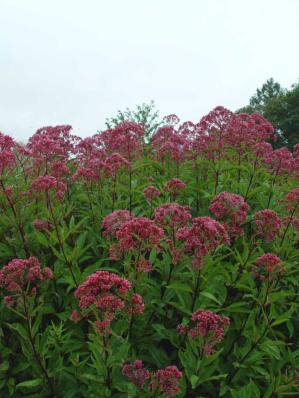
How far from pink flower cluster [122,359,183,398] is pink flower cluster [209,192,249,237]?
5.96 feet

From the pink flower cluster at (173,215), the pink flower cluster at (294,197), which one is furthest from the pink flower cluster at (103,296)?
the pink flower cluster at (294,197)

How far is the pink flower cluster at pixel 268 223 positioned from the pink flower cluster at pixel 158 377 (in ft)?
6.21

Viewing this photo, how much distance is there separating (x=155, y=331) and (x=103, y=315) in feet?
4.51

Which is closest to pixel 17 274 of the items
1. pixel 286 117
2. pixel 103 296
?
pixel 103 296

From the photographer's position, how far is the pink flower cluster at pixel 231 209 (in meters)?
4.99

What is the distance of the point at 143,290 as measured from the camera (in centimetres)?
479

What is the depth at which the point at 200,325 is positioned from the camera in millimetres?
3889

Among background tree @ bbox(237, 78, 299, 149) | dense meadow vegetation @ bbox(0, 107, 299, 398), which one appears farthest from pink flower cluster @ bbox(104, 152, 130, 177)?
background tree @ bbox(237, 78, 299, 149)

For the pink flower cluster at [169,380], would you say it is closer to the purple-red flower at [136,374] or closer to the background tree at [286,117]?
the purple-red flower at [136,374]

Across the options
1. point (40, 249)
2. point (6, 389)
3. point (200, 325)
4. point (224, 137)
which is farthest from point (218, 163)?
point (6, 389)

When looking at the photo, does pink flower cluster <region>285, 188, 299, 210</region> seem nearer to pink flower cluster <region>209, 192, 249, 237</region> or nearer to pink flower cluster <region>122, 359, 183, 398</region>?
pink flower cluster <region>209, 192, 249, 237</region>

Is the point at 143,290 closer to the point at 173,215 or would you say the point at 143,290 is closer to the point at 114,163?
the point at 173,215

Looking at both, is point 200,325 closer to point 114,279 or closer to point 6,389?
point 114,279

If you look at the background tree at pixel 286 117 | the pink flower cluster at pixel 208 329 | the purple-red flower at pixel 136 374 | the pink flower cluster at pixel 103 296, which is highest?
the background tree at pixel 286 117
